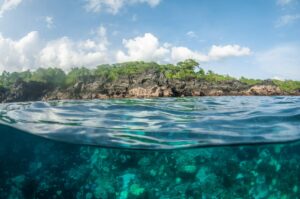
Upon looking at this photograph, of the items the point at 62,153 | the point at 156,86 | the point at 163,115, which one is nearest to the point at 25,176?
the point at 62,153

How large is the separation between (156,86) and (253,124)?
45.6m

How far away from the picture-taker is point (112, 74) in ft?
228

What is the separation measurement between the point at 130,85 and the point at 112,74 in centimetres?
1335

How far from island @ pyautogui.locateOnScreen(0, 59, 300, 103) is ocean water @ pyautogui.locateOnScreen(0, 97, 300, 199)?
45077 mm

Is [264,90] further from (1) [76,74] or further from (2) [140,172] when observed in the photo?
(2) [140,172]

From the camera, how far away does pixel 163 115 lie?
977 cm

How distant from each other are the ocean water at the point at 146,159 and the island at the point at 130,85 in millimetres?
45077

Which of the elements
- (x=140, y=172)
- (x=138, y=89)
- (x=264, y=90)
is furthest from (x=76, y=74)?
(x=140, y=172)

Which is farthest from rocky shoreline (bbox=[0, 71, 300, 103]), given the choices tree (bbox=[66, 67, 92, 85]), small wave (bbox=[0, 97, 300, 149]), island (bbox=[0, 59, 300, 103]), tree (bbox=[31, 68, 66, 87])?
small wave (bbox=[0, 97, 300, 149])

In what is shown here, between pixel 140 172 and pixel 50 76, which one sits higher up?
pixel 50 76

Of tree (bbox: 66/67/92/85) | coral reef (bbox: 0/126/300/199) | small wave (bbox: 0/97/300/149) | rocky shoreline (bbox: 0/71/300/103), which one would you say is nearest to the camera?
coral reef (bbox: 0/126/300/199)

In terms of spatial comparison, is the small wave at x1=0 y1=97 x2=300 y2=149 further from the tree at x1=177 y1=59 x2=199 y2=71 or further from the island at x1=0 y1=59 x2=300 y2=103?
the tree at x1=177 y1=59 x2=199 y2=71

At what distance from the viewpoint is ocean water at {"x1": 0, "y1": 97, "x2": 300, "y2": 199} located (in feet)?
25.1

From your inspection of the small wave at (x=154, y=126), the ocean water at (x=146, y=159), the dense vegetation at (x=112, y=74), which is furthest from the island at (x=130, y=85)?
the ocean water at (x=146, y=159)
